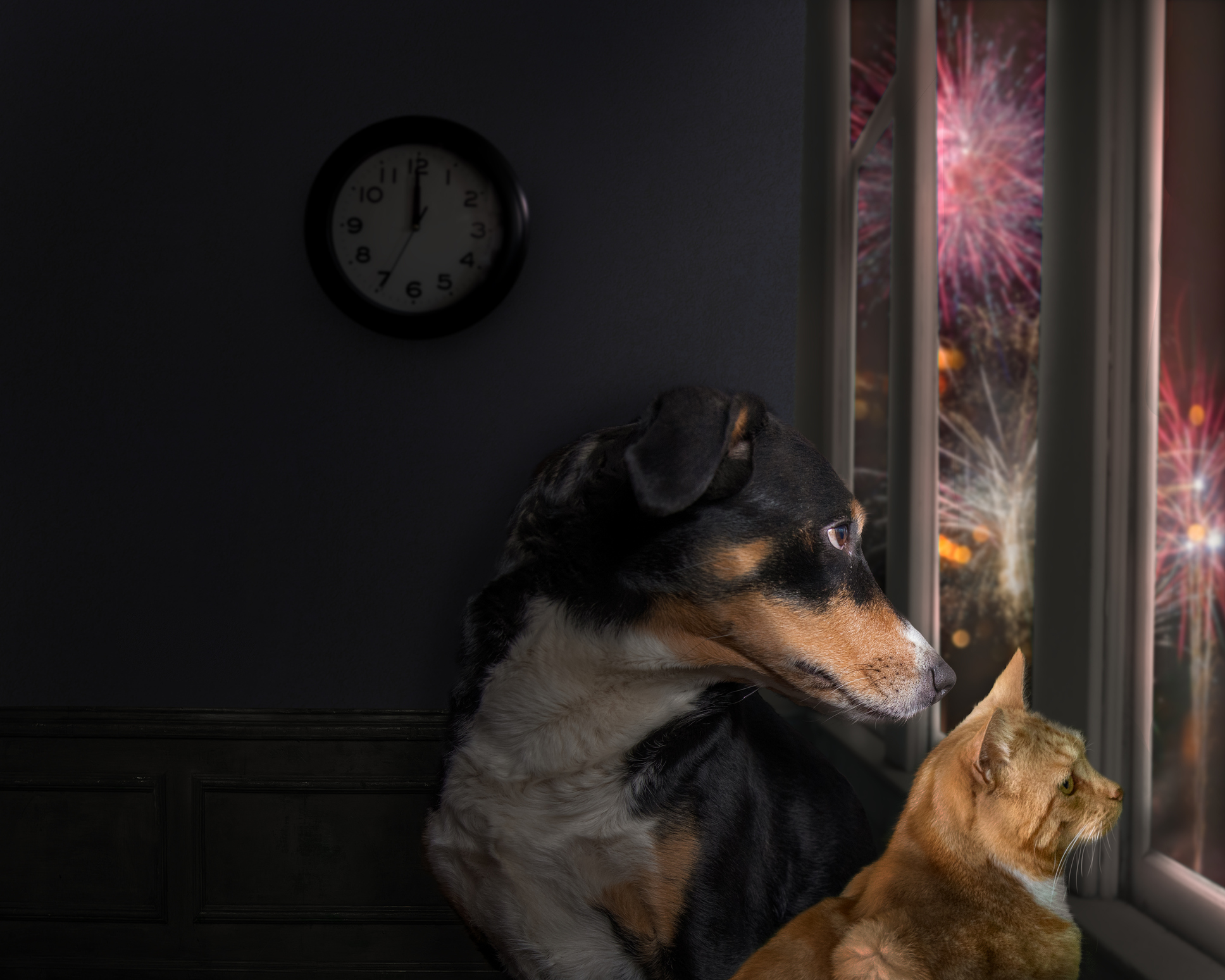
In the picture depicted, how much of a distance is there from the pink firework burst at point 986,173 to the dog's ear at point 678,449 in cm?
91

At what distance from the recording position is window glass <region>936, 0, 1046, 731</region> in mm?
1657

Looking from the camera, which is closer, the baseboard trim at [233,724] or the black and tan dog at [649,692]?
the black and tan dog at [649,692]

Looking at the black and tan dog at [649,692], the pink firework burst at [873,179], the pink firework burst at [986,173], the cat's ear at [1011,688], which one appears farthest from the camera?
the pink firework burst at [873,179]

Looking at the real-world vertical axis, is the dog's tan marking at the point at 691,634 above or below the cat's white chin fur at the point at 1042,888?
above

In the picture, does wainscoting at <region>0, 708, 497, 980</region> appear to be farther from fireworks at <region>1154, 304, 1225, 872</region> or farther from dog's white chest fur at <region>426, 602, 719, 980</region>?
fireworks at <region>1154, 304, 1225, 872</region>

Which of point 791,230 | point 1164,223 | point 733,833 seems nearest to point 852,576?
point 733,833

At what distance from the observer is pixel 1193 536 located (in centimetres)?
101

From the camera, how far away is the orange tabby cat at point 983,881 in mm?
682

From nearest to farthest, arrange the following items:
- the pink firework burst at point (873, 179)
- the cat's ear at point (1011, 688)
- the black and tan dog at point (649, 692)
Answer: the cat's ear at point (1011, 688) → the black and tan dog at point (649, 692) → the pink firework burst at point (873, 179)

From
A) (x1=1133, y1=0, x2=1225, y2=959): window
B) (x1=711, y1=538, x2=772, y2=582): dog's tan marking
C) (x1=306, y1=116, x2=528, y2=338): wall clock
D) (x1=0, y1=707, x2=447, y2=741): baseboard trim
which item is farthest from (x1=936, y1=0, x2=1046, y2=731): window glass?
(x1=0, y1=707, x2=447, y2=741): baseboard trim

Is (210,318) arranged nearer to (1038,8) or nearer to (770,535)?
(770,535)

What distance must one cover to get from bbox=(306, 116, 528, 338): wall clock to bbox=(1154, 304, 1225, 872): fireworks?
50.4 inches

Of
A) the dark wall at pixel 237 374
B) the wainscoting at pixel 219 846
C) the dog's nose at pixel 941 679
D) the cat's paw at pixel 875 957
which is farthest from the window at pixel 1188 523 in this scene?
the wainscoting at pixel 219 846

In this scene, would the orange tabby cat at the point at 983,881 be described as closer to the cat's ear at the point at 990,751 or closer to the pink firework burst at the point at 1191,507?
the cat's ear at the point at 990,751
